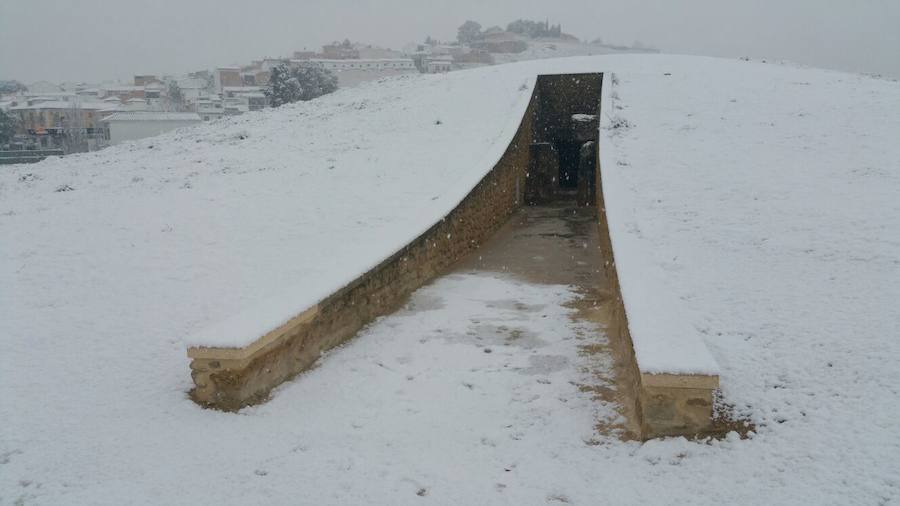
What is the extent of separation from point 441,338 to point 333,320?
1.05 meters

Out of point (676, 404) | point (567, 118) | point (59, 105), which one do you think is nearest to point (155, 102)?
point (59, 105)

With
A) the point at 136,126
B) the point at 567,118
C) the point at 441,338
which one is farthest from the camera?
the point at 136,126

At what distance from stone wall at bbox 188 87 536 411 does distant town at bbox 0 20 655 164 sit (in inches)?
1582

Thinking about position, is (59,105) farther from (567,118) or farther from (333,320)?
(333,320)

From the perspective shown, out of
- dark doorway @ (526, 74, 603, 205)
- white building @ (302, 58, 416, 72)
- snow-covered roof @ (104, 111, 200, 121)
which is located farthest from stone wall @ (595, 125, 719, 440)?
white building @ (302, 58, 416, 72)

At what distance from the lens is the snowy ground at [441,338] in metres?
3.48

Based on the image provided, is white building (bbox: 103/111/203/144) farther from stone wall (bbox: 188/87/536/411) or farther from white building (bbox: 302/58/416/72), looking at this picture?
white building (bbox: 302/58/416/72)

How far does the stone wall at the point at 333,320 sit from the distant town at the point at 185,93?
1582 inches

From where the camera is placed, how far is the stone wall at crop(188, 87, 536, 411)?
431 centimetres

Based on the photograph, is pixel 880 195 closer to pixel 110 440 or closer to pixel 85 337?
pixel 110 440

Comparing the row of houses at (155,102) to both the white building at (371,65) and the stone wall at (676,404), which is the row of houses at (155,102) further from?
the stone wall at (676,404)

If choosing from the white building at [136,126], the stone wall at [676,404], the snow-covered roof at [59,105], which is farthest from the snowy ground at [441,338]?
the snow-covered roof at [59,105]

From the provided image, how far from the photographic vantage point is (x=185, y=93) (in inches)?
3573

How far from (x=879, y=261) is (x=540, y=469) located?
4.14 metres
